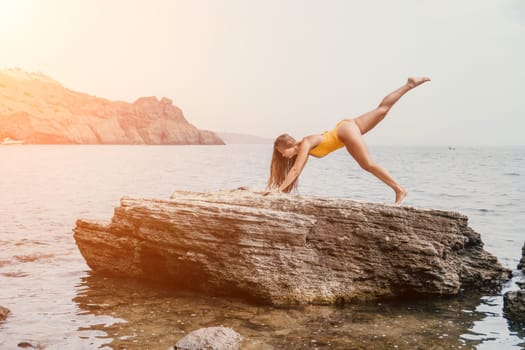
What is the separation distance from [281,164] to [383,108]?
2.67 metres

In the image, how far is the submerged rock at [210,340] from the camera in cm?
820

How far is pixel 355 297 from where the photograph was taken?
11586 mm

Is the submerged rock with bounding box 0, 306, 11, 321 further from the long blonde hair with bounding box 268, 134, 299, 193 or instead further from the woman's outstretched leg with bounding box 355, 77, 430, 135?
the woman's outstretched leg with bounding box 355, 77, 430, 135

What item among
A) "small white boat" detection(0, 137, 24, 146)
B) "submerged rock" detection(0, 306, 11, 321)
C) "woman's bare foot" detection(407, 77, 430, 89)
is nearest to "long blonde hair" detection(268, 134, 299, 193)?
"woman's bare foot" detection(407, 77, 430, 89)

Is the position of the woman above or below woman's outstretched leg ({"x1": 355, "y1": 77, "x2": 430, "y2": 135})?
below

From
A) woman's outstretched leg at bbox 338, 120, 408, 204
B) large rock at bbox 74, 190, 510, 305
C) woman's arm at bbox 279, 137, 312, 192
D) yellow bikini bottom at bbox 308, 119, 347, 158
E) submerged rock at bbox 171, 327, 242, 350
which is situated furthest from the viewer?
yellow bikini bottom at bbox 308, 119, 347, 158

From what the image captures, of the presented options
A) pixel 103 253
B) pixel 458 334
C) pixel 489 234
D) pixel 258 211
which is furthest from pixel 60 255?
pixel 489 234

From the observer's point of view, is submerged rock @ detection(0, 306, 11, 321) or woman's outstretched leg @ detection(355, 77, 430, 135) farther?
woman's outstretched leg @ detection(355, 77, 430, 135)

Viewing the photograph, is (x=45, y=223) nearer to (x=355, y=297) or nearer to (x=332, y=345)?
(x=355, y=297)

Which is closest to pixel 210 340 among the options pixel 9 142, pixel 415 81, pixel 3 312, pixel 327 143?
pixel 3 312

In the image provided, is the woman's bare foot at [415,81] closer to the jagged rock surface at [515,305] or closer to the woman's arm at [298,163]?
the woman's arm at [298,163]

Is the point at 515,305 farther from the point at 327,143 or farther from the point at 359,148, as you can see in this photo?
the point at 327,143

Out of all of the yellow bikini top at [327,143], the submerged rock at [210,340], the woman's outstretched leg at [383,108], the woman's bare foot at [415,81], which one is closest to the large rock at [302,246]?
the yellow bikini top at [327,143]

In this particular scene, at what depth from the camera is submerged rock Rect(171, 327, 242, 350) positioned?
26.9ft
